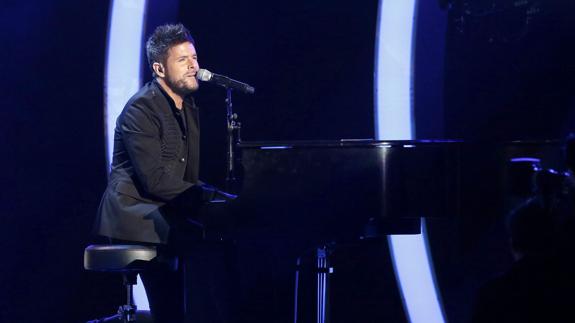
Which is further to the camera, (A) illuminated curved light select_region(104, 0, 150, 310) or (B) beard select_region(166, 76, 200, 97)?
(A) illuminated curved light select_region(104, 0, 150, 310)

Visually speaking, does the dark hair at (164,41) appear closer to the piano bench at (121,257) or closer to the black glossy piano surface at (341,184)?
the black glossy piano surface at (341,184)

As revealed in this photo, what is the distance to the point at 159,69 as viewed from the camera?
12.4ft

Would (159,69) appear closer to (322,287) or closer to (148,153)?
(148,153)

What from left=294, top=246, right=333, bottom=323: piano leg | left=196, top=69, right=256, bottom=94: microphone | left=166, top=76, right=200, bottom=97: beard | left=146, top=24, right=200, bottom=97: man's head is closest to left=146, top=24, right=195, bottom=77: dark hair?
left=146, top=24, right=200, bottom=97: man's head

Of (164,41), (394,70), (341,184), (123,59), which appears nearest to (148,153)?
(164,41)

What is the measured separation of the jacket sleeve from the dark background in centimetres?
104

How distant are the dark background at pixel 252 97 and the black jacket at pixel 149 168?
2.97 ft

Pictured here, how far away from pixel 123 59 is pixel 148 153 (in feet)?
4.41

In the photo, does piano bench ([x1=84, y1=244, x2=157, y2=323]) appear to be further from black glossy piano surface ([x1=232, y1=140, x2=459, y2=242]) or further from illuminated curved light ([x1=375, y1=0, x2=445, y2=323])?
illuminated curved light ([x1=375, y1=0, x2=445, y2=323])

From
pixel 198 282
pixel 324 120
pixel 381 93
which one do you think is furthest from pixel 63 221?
pixel 381 93

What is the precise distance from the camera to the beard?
374cm

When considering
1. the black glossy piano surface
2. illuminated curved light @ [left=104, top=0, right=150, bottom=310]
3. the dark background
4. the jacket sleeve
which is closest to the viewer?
the black glossy piano surface

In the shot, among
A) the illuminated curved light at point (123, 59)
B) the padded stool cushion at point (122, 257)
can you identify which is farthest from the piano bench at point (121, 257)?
the illuminated curved light at point (123, 59)

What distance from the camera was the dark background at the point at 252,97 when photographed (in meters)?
4.29
